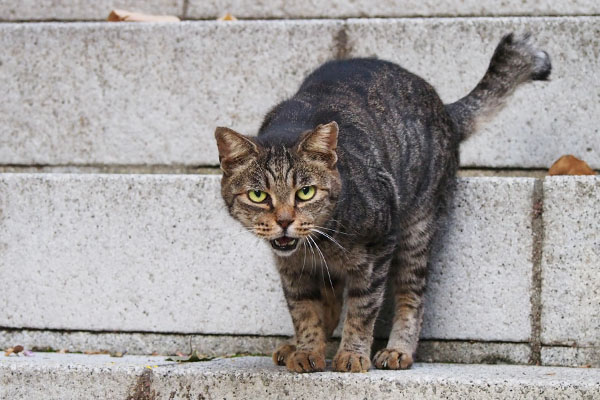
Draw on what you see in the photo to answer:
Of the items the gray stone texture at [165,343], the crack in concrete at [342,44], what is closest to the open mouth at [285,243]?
the gray stone texture at [165,343]

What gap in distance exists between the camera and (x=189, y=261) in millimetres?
3215

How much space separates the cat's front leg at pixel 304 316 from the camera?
9.42 feet

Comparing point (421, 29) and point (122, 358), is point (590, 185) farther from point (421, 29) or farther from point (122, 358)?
point (122, 358)

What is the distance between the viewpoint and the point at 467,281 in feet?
10.1

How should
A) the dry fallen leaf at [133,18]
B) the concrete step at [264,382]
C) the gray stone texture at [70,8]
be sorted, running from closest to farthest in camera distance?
the concrete step at [264,382] → the dry fallen leaf at [133,18] → the gray stone texture at [70,8]

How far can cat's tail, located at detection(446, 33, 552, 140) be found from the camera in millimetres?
3350

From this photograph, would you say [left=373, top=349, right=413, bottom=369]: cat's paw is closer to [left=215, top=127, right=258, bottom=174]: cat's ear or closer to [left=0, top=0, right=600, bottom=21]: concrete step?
[left=215, top=127, right=258, bottom=174]: cat's ear

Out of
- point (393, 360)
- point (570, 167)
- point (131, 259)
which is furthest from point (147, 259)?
point (570, 167)

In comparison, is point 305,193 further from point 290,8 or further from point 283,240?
point 290,8

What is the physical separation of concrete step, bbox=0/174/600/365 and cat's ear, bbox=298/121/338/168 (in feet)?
1.79

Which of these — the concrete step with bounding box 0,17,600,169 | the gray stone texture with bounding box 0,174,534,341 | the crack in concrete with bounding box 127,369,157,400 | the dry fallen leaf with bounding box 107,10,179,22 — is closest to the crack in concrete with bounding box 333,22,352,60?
the concrete step with bounding box 0,17,600,169

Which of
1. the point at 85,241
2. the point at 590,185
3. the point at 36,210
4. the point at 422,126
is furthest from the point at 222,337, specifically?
the point at 590,185

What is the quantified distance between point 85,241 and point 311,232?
101 cm

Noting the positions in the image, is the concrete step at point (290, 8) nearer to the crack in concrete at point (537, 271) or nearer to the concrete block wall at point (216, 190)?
the concrete block wall at point (216, 190)
